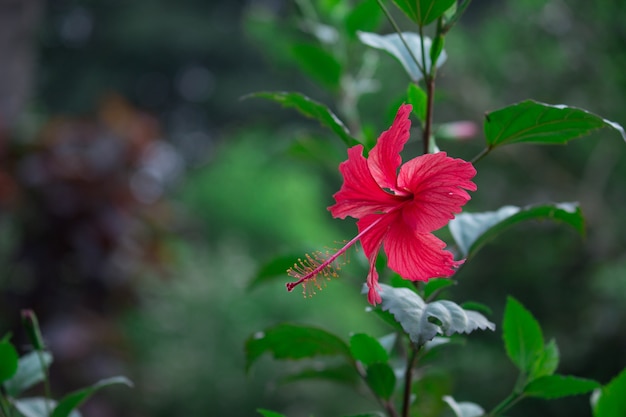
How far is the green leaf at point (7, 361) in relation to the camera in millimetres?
546

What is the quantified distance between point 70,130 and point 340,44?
5.15 feet

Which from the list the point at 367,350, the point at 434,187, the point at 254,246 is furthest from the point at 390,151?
the point at 254,246

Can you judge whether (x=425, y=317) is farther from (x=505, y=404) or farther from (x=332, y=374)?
(x=332, y=374)

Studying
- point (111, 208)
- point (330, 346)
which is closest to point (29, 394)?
point (111, 208)

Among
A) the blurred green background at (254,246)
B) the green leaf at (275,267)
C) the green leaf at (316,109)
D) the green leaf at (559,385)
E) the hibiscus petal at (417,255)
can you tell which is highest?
the green leaf at (316,109)

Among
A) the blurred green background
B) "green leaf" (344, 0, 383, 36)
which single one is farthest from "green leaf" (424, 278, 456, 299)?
the blurred green background

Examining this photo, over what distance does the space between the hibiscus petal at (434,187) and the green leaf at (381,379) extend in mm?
120

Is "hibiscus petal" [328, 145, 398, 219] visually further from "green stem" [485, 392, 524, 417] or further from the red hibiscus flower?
"green stem" [485, 392, 524, 417]

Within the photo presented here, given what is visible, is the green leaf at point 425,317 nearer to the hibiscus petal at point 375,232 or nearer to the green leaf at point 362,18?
the hibiscus petal at point 375,232

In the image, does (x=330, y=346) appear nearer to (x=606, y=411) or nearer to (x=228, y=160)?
(x=606, y=411)

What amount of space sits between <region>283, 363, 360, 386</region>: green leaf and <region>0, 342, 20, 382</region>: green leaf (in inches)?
9.8

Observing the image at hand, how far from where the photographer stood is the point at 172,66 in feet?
27.8

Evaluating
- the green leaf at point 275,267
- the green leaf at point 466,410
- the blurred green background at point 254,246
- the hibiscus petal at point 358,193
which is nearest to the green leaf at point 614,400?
the green leaf at point 466,410

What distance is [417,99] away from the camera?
54cm
